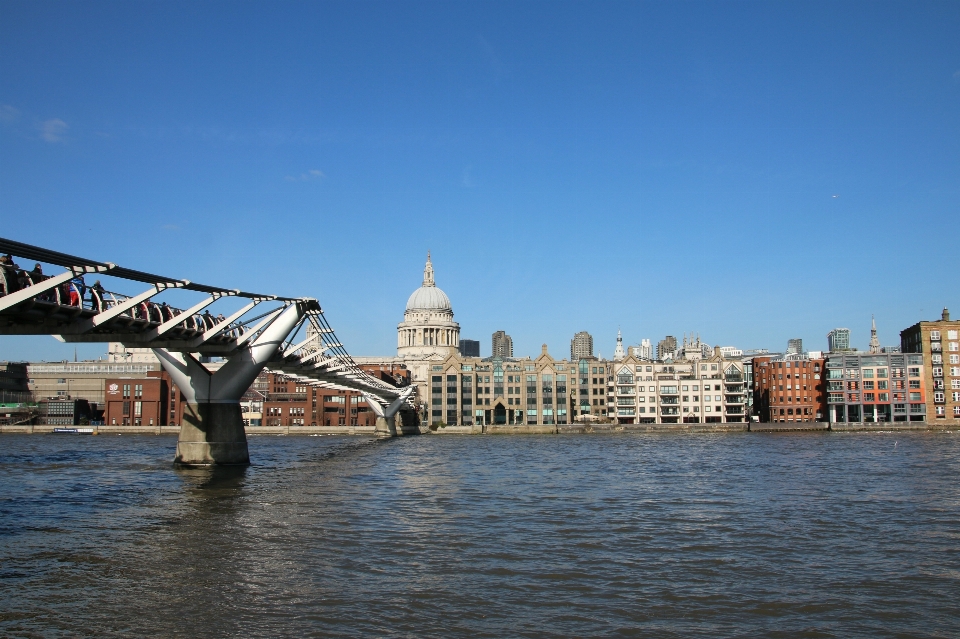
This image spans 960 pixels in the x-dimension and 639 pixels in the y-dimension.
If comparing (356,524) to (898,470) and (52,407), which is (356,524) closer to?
(898,470)

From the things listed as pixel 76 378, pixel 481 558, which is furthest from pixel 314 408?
pixel 481 558

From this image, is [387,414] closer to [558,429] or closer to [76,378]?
[558,429]

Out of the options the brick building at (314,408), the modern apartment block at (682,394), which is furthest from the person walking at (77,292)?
the modern apartment block at (682,394)

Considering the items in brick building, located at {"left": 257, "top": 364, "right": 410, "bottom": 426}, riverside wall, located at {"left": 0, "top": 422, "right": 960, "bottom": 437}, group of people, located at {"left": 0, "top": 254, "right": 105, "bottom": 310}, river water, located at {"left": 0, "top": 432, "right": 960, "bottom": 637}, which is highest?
group of people, located at {"left": 0, "top": 254, "right": 105, "bottom": 310}

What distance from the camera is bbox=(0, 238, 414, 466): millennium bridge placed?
29578 millimetres

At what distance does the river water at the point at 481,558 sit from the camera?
1630cm

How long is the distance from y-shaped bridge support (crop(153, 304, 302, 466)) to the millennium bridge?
0.06m

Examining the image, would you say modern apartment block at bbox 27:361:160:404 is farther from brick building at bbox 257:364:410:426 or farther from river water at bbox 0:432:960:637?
river water at bbox 0:432:960:637

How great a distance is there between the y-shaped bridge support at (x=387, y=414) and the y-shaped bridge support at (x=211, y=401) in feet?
220

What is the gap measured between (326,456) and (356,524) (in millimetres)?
42579

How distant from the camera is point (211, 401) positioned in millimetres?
51875

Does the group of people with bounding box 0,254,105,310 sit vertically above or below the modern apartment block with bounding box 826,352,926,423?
above

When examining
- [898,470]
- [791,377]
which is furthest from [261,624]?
[791,377]

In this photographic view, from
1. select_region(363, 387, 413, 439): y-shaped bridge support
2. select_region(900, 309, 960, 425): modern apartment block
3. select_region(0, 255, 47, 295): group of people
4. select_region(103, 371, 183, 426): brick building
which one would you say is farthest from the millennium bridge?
select_region(900, 309, 960, 425): modern apartment block
